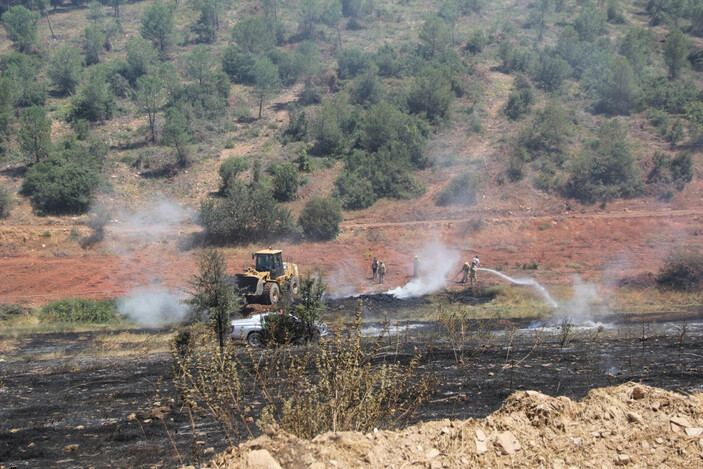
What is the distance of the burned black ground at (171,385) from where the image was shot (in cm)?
1098

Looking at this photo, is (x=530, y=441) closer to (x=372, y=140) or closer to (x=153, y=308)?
(x=153, y=308)

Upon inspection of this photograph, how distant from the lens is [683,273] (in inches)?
1185

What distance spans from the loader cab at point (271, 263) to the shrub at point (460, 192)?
71.8 feet

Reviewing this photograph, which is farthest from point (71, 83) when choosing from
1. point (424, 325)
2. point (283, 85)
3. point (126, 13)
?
point (424, 325)

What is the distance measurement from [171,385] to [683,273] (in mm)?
25578

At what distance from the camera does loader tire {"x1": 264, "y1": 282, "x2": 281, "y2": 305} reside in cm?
2548

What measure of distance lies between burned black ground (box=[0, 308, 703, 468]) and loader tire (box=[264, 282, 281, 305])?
6121 mm

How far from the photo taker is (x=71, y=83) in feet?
206

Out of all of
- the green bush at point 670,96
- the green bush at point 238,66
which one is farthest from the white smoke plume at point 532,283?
the green bush at point 238,66

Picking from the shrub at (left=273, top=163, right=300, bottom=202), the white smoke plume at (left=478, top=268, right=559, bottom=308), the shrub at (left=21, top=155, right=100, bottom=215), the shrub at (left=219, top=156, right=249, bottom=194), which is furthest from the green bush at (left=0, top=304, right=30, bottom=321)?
the white smoke plume at (left=478, top=268, right=559, bottom=308)

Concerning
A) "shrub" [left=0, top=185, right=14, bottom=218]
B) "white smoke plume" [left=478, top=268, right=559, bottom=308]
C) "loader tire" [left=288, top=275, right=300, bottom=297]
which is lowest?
"white smoke plume" [left=478, top=268, right=559, bottom=308]

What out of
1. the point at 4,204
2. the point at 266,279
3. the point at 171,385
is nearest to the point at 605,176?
the point at 266,279

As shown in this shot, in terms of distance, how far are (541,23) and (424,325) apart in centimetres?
7134

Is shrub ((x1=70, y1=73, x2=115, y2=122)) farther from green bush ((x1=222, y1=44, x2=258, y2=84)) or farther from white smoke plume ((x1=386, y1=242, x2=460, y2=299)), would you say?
white smoke plume ((x1=386, y1=242, x2=460, y2=299))
